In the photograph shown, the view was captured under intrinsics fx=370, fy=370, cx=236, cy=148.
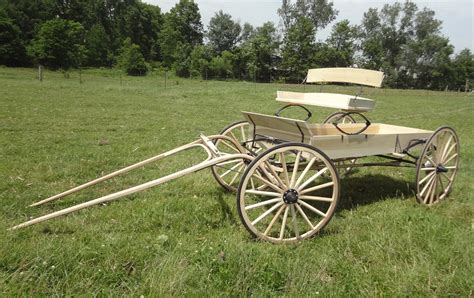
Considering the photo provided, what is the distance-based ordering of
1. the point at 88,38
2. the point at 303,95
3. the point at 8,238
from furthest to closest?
the point at 88,38, the point at 303,95, the point at 8,238

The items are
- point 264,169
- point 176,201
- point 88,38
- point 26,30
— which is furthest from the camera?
point 88,38

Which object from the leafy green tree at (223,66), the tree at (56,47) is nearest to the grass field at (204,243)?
the tree at (56,47)

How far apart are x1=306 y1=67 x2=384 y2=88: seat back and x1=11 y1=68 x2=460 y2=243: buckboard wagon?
1cm

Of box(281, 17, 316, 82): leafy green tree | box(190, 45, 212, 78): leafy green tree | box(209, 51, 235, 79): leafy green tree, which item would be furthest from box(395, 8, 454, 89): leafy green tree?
box(190, 45, 212, 78): leafy green tree

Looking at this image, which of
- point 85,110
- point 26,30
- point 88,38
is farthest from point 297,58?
point 85,110

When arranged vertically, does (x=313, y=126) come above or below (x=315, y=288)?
above

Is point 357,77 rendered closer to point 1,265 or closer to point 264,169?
point 264,169

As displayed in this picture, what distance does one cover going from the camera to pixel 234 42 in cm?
8569

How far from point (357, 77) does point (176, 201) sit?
2944mm

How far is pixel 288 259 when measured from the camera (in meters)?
3.12

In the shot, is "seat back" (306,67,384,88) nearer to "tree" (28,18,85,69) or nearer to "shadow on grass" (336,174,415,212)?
"shadow on grass" (336,174,415,212)

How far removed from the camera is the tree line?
60.2m

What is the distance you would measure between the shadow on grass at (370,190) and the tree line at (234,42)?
56.1m

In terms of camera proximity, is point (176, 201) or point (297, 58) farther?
point (297, 58)
